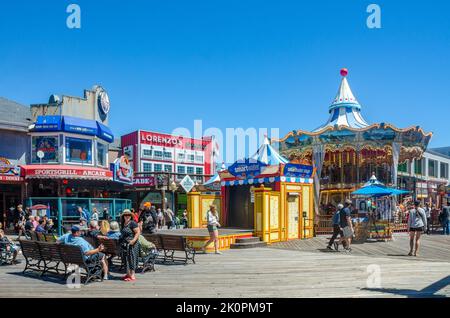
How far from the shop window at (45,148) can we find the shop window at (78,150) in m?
0.70

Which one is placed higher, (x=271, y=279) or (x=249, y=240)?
(x=271, y=279)

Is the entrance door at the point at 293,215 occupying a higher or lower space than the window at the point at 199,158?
lower

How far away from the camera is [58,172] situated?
23.8 meters

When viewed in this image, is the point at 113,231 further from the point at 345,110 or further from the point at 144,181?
the point at 144,181

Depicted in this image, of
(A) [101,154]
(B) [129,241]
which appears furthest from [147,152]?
(B) [129,241]

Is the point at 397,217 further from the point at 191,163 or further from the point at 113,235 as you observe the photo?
the point at 191,163

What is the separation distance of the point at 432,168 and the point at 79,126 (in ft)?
138

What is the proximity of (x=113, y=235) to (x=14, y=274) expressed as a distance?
2.29 meters

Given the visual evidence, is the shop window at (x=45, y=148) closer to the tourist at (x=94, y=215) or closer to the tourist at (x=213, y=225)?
the tourist at (x=94, y=215)

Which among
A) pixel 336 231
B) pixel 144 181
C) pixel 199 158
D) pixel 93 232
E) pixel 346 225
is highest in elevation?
pixel 199 158

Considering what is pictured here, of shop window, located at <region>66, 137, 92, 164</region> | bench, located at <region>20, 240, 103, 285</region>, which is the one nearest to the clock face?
shop window, located at <region>66, 137, 92, 164</region>

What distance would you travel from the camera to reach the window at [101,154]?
2762cm

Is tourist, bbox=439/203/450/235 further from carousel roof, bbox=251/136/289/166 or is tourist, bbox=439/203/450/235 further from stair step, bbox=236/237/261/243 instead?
stair step, bbox=236/237/261/243

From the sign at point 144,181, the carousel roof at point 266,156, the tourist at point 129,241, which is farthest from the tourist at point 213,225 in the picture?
the sign at point 144,181
